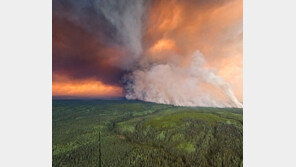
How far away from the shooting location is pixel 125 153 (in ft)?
50.4

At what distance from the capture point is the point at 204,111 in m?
31.1

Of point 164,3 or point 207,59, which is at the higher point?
point 164,3

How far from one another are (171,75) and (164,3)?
1395 cm

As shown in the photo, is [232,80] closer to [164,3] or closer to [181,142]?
[181,142]

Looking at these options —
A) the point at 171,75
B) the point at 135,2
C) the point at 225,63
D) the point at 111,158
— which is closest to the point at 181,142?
the point at 111,158

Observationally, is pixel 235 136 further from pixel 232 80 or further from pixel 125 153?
→ pixel 125 153

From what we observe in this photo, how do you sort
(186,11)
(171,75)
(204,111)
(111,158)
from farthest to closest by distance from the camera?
(204,111)
(171,75)
(186,11)
(111,158)

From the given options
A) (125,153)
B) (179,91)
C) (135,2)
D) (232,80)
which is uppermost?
(135,2)

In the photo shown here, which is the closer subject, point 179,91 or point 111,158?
point 111,158

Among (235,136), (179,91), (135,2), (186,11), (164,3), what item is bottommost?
(235,136)

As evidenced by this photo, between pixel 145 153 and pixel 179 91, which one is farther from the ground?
pixel 179 91

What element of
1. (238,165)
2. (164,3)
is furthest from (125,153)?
(164,3)

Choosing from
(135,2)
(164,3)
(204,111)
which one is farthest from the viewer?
(204,111)

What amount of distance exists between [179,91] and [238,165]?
18.1 meters
